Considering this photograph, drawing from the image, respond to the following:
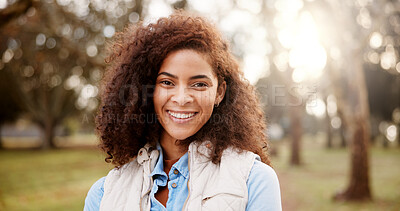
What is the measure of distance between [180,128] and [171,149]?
219 mm

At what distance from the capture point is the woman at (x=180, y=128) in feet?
5.66

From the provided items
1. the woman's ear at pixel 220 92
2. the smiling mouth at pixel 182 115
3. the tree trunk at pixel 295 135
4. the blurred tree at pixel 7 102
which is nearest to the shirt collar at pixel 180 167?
the smiling mouth at pixel 182 115

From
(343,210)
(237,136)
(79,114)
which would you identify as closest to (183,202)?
(237,136)

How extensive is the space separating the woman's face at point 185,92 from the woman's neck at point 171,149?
14cm

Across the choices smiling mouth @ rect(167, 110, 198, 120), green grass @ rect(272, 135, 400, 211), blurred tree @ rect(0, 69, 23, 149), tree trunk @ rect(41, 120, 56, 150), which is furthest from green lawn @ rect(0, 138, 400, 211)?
tree trunk @ rect(41, 120, 56, 150)

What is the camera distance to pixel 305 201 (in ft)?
31.7

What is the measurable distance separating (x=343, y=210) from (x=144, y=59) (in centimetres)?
790

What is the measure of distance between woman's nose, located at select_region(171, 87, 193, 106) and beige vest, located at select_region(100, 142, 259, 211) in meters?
0.25

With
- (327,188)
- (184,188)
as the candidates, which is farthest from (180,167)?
(327,188)

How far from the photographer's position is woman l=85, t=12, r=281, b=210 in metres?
1.73

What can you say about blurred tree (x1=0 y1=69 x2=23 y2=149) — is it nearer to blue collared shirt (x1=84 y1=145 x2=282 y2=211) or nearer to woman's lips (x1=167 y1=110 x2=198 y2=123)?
blue collared shirt (x1=84 y1=145 x2=282 y2=211)

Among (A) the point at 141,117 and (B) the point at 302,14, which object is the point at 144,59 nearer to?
(A) the point at 141,117

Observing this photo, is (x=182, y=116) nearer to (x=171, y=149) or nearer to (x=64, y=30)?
(x=171, y=149)

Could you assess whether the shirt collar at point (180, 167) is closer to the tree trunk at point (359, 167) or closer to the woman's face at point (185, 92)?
the woman's face at point (185, 92)
